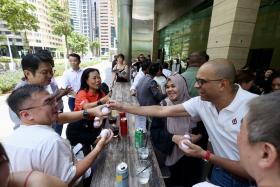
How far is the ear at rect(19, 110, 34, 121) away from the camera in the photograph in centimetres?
146

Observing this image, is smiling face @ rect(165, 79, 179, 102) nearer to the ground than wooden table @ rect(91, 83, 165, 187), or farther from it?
farther from it

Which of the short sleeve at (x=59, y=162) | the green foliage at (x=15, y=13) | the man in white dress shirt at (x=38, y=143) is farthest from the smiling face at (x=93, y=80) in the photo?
the green foliage at (x=15, y=13)

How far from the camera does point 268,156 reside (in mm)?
731

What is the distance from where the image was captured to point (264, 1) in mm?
5262

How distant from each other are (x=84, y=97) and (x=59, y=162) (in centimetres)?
169

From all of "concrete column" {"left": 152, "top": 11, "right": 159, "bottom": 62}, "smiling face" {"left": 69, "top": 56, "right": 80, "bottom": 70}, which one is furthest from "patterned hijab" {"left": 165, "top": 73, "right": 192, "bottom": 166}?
"concrete column" {"left": 152, "top": 11, "right": 159, "bottom": 62}

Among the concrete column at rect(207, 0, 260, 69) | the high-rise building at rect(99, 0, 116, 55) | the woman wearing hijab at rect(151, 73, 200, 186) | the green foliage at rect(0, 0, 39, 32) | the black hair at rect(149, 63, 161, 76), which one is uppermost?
the high-rise building at rect(99, 0, 116, 55)

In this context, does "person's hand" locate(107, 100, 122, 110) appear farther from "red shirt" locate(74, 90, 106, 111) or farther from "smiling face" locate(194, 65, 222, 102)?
"smiling face" locate(194, 65, 222, 102)

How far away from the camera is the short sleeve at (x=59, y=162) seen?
1.23 meters

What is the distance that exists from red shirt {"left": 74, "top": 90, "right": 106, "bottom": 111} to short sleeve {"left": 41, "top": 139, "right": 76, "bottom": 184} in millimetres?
1509

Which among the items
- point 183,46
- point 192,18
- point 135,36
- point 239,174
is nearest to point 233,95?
point 239,174

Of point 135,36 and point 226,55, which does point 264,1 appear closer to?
point 226,55

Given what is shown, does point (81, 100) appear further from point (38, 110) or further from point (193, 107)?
point (193, 107)

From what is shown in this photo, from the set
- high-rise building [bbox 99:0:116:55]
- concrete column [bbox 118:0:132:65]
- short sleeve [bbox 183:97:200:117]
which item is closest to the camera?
short sleeve [bbox 183:97:200:117]
